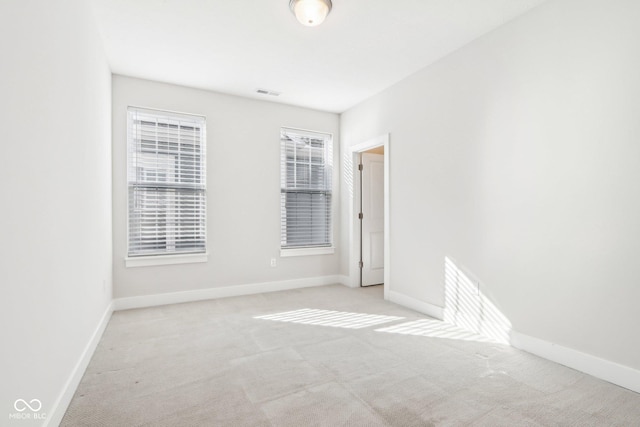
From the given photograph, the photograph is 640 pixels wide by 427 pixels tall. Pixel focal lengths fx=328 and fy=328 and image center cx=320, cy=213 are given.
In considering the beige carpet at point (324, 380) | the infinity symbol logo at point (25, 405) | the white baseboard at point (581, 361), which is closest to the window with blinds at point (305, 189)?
the beige carpet at point (324, 380)

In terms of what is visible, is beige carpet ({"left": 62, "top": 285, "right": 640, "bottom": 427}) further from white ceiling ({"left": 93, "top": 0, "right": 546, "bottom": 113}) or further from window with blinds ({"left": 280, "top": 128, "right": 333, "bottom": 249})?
white ceiling ({"left": 93, "top": 0, "right": 546, "bottom": 113})

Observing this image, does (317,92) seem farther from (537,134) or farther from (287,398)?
(287,398)

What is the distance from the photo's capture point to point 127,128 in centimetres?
387

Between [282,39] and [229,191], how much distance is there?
2.10m

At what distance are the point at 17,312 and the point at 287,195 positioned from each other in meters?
3.72

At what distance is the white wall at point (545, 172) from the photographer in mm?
2133

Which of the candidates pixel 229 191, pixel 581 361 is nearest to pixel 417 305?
pixel 581 361

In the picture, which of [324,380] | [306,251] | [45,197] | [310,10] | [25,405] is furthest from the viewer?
[306,251]

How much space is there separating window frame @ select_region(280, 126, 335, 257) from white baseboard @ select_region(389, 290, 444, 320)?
137 cm

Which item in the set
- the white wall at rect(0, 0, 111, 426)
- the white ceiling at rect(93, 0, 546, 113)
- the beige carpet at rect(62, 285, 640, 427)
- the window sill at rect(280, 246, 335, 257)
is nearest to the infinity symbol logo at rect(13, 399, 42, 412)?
the white wall at rect(0, 0, 111, 426)

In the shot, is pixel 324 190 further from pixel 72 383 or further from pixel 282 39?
pixel 72 383

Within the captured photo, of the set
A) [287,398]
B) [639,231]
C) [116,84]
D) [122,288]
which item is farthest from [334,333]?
[116,84]

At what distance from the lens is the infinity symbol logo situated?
4.21 ft

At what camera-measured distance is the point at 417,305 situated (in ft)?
12.4
